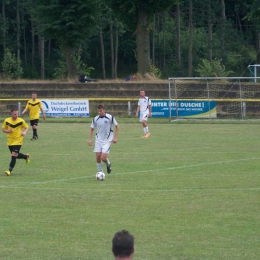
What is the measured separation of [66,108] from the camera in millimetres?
43562

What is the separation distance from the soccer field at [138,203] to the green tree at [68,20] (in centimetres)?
3267

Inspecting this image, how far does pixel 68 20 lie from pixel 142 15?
6736 millimetres

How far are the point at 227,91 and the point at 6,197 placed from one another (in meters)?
31.7

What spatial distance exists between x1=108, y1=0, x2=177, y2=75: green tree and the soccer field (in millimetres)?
28897

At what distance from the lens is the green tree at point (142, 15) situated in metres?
52.4

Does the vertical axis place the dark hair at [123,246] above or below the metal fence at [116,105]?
below

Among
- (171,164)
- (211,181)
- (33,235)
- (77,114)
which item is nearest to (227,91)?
(77,114)

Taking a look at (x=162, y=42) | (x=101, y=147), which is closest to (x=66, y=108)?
(x=101, y=147)

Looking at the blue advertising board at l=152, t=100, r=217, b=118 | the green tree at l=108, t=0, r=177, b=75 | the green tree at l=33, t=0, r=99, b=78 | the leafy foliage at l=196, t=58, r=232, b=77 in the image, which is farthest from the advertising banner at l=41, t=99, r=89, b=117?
the leafy foliage at l=196, t=58, r=232, b=77

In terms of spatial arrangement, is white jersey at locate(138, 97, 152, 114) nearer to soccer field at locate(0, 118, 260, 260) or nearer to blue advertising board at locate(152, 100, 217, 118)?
soccer field at locate(0, 118, 260, 260)

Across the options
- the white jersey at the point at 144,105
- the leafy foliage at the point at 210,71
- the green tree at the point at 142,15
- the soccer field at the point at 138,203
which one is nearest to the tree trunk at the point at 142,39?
the green tree at the point at 142,15

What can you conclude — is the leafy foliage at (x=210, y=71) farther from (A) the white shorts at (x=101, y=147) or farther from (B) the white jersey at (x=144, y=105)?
(A) the white shorts at (x=101, y=147)

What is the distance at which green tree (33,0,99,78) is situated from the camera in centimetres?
5609

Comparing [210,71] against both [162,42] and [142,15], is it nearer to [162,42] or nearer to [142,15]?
[142,15]
